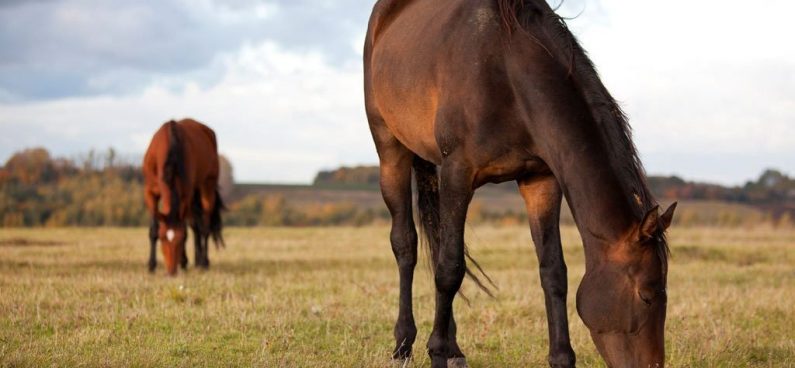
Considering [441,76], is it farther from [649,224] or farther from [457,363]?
[457,363]

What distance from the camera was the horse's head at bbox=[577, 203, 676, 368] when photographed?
170 inches

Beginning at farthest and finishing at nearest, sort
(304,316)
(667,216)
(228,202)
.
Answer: (228,202) → (304,316) → (667,216)

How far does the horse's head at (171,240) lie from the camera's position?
1305 centimetres

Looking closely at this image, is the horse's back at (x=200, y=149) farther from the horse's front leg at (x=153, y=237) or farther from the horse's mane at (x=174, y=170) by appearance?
the horse's front leg at (x=153, y=237)

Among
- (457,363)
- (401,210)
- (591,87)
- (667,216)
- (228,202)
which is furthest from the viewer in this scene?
(228,202)

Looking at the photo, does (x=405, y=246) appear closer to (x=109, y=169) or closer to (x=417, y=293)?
(x=417, y=293)

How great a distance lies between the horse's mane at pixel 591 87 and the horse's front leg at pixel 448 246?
0.85 m

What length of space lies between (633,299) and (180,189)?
10610 millimetres

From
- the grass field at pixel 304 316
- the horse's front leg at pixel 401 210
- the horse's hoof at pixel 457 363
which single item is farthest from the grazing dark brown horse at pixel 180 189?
the horse's hoof at pixel 457 363

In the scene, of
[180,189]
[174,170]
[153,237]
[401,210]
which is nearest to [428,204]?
[401,210]

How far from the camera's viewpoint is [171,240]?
13.1m

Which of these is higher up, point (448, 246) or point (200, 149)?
point (200, 149)

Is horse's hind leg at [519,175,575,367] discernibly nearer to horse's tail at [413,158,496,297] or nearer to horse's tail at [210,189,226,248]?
horse's tail at [413,158,496,297]

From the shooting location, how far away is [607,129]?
4609 millimetres
